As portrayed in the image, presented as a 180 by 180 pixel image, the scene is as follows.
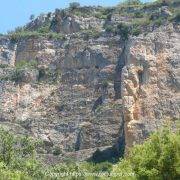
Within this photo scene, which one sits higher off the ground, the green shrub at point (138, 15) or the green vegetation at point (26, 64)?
the green shrub at point (138, 15)

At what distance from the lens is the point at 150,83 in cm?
6994

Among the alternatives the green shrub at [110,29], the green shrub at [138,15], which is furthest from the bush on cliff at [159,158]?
the green shrub at [138,15]

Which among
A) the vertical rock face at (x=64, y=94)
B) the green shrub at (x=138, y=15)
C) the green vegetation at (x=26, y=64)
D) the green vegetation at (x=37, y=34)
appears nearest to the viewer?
the vertical rock face at (x=64, y=94)

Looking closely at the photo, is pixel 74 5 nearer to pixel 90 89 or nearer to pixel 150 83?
pixel 90 89

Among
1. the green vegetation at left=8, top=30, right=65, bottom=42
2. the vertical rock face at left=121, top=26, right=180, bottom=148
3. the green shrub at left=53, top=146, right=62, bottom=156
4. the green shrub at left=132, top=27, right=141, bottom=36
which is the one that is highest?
the green vegetation at left=8, top=30, right=65, bottom=42

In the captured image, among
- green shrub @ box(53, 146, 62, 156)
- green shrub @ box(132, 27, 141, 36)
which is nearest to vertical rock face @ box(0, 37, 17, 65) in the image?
green shrub @ box(53, 146, 62, 156)

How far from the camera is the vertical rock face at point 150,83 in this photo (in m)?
67.3

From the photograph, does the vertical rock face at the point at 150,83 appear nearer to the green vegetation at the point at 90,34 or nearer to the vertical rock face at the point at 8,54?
the green vegetation at the point at 90,34

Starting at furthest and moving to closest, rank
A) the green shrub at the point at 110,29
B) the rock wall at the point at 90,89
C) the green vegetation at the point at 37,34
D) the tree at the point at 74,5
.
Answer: the tree at the point at 74,5 → the green vegetation at the point at 37,34 → the green shrub at the point at 110,29 → the rock wall at the point at 90,89

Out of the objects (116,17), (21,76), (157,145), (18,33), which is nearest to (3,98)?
(21,76)

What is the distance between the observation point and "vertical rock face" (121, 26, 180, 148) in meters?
67.3

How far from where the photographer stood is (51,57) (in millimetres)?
82125

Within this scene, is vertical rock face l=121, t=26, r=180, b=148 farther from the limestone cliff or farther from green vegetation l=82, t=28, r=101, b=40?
green vegetation l=82, t=28, r=101, b=40

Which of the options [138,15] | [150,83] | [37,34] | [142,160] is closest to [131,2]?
[138,15]
